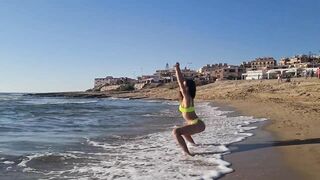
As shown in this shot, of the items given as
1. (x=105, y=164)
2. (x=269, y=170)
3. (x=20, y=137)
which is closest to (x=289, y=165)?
(x=269, y=170)

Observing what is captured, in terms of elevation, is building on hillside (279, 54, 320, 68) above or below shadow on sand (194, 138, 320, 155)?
above

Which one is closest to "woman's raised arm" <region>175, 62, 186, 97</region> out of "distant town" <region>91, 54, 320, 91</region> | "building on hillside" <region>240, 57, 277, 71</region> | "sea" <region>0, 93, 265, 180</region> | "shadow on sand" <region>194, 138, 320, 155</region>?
"sea" <region>0, 93, 265, 180</region>

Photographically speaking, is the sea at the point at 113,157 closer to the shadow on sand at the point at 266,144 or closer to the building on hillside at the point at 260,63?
the shadow on sand at the point at 266,144

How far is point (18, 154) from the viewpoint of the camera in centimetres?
931

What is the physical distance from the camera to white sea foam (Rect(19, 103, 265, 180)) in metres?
6.81

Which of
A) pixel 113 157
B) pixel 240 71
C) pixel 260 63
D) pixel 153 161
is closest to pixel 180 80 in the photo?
pixel 153 161

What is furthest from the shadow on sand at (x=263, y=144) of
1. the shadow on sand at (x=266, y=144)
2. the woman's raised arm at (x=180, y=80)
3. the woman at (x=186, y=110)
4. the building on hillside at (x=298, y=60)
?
the building on hillside at (x=298, y=60)

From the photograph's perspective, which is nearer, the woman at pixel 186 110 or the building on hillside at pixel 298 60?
the woman at pixel 186 110

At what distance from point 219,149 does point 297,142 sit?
181 centimetres

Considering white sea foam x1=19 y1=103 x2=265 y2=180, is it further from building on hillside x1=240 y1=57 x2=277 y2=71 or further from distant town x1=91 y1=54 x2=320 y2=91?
building on hillside x1=240 y1=57 x2=277 y2=71

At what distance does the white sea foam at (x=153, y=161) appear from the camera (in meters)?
6.81

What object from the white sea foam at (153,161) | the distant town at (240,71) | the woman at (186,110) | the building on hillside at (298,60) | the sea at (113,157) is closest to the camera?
the white sea foam at (153,161)

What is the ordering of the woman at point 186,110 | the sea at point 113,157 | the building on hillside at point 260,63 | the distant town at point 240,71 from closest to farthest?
the sea at point 113,157 < the woman at point 186,110 < the distant town at point 240,71 < the building on hillside at point 260,63

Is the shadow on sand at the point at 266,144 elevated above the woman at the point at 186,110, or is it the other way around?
the woman at the point at 186,110
